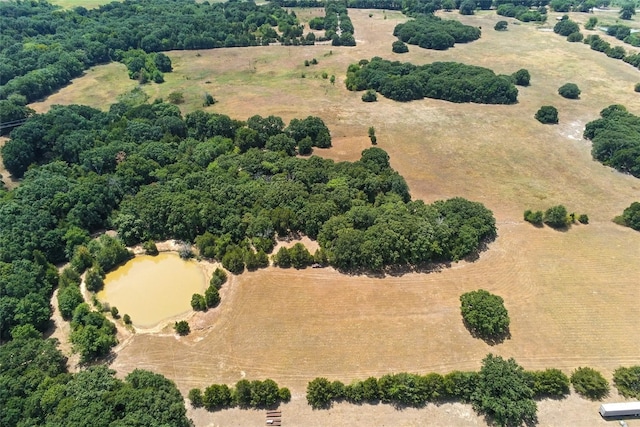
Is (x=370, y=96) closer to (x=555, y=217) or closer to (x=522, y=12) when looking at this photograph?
(x=555, y=217)

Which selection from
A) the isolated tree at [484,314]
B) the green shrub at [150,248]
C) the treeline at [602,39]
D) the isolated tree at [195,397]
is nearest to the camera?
the isolated tree at [195,397]

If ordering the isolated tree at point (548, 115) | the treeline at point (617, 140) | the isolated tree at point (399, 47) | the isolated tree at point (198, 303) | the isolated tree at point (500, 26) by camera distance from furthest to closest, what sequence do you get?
1. the isolated tree at point (500, 26)
2. the isolated tree at point (399, 47)
3. the isolated tree at point (548, 115)
4. the treeline at point (617, 140)
5. the isolated tree at point (198, 303)

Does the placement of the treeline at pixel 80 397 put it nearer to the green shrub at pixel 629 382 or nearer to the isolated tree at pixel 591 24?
the green shrub at pixel 629 382

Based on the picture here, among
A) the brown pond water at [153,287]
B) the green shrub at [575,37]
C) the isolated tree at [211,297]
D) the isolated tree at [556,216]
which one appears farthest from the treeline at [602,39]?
the brown pond water at [153,287]

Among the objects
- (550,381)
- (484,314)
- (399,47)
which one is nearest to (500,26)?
(399,47)

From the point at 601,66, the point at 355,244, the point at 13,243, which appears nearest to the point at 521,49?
the point at 601,66

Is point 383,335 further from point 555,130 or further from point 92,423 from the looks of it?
point 555,130
